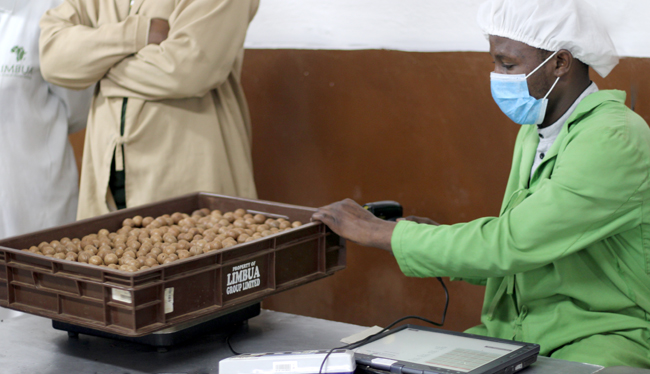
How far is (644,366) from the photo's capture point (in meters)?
1.62

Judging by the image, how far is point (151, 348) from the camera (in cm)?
171

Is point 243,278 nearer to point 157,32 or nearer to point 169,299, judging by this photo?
point 169,299

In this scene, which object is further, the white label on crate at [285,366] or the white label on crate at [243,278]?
the white label on crate at [243,278]

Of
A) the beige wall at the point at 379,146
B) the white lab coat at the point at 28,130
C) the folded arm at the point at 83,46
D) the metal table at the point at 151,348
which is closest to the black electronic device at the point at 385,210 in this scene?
the metal table at the point at 151,348

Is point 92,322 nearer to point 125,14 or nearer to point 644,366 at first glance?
point 644,366

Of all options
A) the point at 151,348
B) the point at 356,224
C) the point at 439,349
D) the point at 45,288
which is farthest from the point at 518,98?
the point at 45,288

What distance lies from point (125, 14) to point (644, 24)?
1.96 m

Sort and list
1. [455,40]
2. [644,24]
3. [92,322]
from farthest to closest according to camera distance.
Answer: [455,40] → [644,24] → [92,322]

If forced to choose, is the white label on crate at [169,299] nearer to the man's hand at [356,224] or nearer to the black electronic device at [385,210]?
the man's hand at [356,224]

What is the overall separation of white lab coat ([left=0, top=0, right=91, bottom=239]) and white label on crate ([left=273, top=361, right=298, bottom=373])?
1.92 metres

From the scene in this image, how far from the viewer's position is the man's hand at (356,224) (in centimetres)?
175

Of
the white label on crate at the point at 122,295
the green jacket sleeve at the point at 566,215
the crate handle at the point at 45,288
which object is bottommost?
the crate handle at the point at 45,288

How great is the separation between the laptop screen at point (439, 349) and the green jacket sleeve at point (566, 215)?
177 millimetres

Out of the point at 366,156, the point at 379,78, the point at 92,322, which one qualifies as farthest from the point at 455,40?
the point at 92,322
